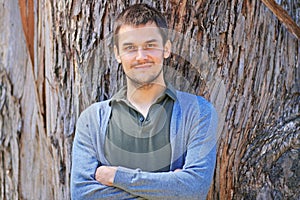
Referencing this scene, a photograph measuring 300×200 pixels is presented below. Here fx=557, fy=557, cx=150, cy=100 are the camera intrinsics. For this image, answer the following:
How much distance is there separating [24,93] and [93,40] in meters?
0.49

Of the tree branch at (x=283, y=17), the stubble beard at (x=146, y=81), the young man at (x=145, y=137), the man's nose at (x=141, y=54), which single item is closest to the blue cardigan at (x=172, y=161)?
the young man at (x=145, y=137)

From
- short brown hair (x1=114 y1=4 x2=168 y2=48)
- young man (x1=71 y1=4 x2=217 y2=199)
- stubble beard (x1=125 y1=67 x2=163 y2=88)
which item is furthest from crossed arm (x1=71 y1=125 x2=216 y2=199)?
short brown hair (x1=114 y1=4 x2=168 y2=48)

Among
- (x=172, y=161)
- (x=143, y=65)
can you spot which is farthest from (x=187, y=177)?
(x=143, y=65)

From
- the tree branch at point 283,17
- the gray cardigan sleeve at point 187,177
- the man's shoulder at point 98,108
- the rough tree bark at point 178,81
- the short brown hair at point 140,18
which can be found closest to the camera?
the gray cardigan sleeve at point 187,177

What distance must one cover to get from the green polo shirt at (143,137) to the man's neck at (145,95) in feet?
0.05

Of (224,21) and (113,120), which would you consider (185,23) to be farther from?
(113,120)

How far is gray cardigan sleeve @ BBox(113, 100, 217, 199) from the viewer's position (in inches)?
86.2

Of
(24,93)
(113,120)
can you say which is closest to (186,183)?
(113,120)

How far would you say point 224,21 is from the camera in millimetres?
2781

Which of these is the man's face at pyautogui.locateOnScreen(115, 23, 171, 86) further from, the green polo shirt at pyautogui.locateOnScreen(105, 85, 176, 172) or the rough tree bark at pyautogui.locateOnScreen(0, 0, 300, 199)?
the rough tree bark at pyautogui.locateOnScreen(0, 0, 300, 199)

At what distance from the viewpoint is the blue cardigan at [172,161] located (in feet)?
7.20

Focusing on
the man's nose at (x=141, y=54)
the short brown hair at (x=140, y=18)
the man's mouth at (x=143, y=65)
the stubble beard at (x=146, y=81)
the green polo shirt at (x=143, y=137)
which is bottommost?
the green polo shirt at (x=143, y=137)

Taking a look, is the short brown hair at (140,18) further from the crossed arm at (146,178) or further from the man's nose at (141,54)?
the crossed arm at (146,178)

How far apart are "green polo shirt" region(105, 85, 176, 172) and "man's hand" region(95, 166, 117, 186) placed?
2.3 inches
